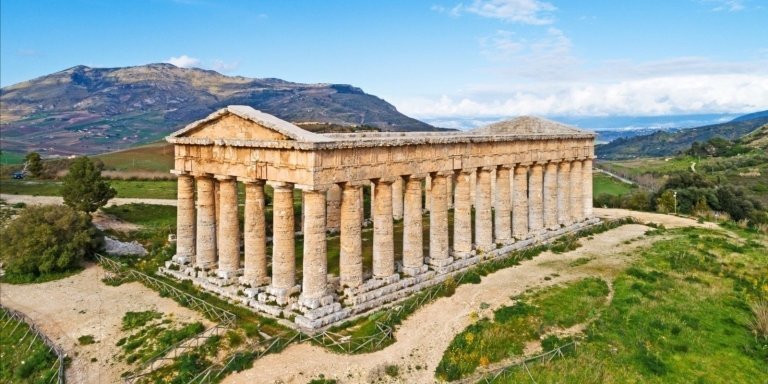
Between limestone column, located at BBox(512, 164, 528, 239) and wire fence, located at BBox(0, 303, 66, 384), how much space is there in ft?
83.1

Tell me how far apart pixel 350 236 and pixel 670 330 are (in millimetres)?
13245

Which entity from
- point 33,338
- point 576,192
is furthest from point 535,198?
point 33,338

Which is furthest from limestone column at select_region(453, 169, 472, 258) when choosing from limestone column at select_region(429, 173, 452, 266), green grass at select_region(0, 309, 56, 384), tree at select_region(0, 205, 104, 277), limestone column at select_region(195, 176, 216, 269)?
tree at select_region(0, 205, 104, 277)

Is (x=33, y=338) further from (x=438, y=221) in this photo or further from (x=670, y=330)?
(x=670, y=330)

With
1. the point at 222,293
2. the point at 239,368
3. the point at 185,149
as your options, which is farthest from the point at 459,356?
the point at 185,149

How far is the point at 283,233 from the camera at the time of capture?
21.8 metres

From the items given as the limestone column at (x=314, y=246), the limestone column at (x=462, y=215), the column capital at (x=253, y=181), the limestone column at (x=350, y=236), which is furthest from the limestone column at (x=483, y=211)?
the column capital at (x=253, y=181)

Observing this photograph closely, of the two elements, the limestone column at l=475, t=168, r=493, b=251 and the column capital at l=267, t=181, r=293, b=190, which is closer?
the column capital at l=267, t=181, r=293, b=190

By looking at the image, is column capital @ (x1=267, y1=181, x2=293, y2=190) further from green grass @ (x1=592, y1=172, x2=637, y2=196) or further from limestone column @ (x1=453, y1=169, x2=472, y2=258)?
green grass @ (x1=592, y1=172, x2=637, y2=196)

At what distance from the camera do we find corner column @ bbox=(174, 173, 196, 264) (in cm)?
2691

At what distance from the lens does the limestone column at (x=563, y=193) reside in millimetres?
38156

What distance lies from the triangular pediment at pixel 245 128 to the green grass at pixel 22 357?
10848mm

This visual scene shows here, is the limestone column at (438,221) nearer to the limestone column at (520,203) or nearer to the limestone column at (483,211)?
the limestone column at (483,211)

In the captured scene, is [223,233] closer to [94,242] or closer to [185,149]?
[185,149]
